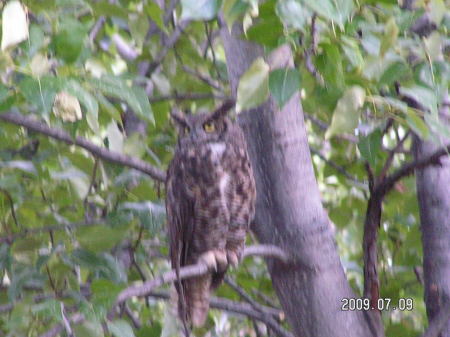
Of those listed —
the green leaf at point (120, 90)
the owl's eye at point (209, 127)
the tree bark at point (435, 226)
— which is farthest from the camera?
the owl's eye at point (209, 127)

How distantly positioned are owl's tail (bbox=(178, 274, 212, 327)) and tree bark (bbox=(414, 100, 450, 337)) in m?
0.47

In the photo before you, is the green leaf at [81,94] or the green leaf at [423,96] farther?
the green leaf at [423,96]

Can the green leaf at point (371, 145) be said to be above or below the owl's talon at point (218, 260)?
above

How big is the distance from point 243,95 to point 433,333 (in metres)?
0.57

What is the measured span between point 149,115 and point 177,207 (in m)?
0.65

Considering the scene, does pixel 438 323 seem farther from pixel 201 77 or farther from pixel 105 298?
pixel 201 77

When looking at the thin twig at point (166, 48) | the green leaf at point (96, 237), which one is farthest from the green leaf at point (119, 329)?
the thin twig at point (166, 48)

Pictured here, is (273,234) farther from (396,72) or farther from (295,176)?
(396,72)

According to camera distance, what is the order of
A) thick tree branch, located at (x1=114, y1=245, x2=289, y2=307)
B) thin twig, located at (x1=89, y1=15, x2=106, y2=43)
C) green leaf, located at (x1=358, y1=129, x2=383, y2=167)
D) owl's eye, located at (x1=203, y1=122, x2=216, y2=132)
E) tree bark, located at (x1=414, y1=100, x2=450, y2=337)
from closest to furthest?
thick tree branch, located at (x1=114, y1=245, x2=289, y2=307) → green leaf, located at (x1=358, y1=129, x2=383, y2=167) → tree bark, located at (x1=414, y1=100, x2=450, y2=337) → owl's eye, located at (x1=203, y1=122, x2=216, y2=132) → thin twig, located at (x1=89, y1=15, x2=106, y2=43)

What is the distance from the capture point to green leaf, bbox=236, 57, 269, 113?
91 centimetres

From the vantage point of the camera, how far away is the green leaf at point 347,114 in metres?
0.87

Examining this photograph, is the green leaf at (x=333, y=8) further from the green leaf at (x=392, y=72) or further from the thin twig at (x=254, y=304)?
the thin twig at (x=254, y=304)

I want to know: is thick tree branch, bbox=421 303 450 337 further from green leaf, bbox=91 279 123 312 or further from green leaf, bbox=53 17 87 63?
green leaf, bbox=53 17 87 63

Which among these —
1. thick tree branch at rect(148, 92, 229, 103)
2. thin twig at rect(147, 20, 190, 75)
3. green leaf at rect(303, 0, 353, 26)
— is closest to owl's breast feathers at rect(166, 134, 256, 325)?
thick tree branch at rect(148, 92, 229, 103)
